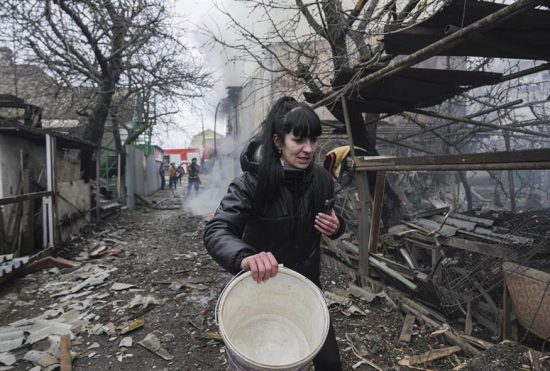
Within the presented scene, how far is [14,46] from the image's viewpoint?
1012 centimetres

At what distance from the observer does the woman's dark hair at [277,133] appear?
1.88 m

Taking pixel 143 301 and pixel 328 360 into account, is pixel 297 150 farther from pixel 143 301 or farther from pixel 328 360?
pixel 143 301

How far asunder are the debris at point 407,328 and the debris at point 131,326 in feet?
10.2

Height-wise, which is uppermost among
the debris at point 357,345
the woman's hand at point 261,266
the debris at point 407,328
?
the woman's hand at point 261,266

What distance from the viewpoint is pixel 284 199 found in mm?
2002

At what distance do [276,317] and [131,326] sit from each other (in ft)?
10.3

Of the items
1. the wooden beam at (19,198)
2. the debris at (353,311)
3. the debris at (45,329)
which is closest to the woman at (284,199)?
the debris at (353,311)

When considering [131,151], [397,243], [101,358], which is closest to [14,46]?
[131,151]

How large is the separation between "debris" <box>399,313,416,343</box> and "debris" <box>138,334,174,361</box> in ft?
8.21

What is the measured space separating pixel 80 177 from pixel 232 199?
962 cm

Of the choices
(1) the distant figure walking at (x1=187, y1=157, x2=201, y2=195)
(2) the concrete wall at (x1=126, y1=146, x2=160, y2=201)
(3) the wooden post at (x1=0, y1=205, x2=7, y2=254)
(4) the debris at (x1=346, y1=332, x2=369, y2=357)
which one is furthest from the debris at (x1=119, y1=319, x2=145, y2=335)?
(1) the distant figure walking at (x1=187, y1=157, x2=201, y2=195)

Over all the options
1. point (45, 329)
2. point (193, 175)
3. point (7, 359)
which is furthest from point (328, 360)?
point (193, 175)

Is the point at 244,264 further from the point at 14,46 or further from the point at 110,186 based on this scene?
the point at 110,186

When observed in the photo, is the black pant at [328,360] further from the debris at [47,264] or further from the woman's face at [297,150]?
the debris at [47,264]
